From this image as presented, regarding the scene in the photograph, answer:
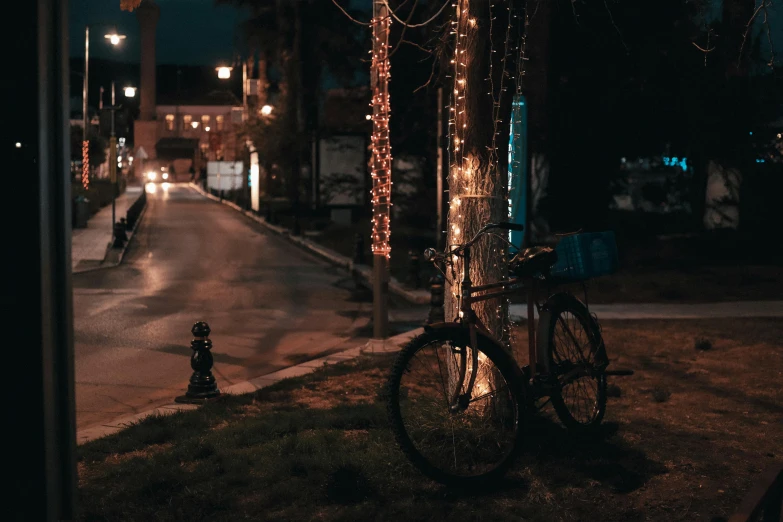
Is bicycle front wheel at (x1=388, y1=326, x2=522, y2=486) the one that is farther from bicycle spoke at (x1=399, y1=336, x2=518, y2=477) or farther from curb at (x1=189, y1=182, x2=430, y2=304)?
curb at (x1=189, y1=182, x2=430, y2=304)

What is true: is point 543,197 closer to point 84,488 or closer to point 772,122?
point 772,122

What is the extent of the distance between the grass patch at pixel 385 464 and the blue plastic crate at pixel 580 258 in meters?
1.08

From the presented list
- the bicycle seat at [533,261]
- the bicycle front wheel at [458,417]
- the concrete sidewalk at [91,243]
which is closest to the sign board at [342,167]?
the concrete sidewalk at [91,243]

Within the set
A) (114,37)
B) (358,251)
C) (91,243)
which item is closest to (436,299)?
(358,251)

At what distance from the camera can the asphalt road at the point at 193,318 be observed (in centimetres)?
989

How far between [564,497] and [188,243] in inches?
1064

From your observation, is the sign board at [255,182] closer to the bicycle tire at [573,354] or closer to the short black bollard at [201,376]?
the short black bollard at [201,376]

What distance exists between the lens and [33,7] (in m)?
3.10

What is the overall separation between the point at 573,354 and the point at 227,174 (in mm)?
59028

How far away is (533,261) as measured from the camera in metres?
5.73

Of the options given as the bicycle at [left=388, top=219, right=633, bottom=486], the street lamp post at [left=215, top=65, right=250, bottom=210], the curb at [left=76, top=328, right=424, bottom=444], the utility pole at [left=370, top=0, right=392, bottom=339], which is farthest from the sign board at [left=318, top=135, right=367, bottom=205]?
the bicycle at [left=388, top=219, right=633, bottom=486]

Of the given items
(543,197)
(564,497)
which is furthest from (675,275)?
(564,497)

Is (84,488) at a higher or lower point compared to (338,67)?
lower

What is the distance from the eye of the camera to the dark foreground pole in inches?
122
